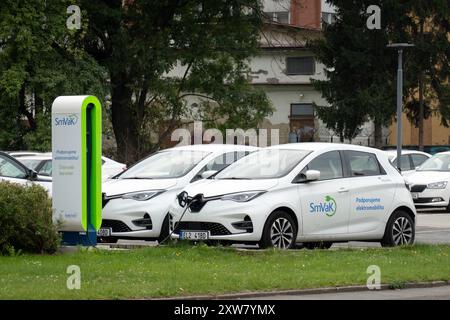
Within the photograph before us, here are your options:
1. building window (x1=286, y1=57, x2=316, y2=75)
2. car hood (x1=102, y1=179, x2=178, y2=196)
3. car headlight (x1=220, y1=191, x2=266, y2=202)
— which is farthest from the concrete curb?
building window (x1=286, y1=57, x2=316, y2=75)

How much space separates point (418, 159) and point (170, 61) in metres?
11.0

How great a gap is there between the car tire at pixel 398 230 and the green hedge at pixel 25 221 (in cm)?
574

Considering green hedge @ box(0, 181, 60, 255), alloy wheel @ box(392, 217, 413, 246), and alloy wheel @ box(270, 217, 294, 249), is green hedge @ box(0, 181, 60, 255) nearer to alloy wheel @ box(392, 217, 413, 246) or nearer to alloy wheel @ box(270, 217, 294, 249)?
alloy wheel @ box(270, 217, 294, 249)

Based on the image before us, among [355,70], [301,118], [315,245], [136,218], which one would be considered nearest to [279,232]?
[315,245]

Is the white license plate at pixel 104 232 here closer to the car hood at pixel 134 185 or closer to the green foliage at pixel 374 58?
the car hood at pixel 134 185

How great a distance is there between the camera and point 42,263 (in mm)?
15094

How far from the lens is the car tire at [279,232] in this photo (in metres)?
17.4

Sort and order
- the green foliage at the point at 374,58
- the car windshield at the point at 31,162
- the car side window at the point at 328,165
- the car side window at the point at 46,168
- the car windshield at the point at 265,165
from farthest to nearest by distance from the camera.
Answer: the green foliage at the point at 374,58
the car windshield at the point at 31,162
the car side window at the point at 46,168
the car side window at the point at 328,165
the car windshield at the point at 265,165

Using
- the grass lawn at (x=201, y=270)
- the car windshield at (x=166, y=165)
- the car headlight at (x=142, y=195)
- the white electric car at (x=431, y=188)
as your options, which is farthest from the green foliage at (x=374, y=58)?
the grass lawn at (x=201, y=270)

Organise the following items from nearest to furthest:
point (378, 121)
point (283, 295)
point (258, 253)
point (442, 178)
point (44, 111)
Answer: point (283, 295) → point (258, 253) → point (442, 178) → point (44, 111) → point (378, 121)

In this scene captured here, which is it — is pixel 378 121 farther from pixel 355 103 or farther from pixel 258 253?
pixel 258 253
